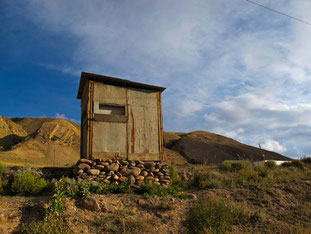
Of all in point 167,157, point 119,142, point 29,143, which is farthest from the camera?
point 29,143

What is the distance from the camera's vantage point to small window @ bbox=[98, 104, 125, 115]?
10617mm

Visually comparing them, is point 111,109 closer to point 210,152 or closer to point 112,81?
point 112,81

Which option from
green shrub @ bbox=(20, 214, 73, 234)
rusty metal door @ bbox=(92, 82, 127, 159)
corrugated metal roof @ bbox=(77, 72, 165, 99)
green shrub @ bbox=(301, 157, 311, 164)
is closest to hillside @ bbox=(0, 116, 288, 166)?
green shrub @ bbox=(301, 157, 311, 164)

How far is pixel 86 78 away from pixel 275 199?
922 centimetres

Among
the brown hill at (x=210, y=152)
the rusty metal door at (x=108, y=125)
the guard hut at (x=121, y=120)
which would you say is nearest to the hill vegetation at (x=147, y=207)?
the rusty metal door at (x=108, y=125)

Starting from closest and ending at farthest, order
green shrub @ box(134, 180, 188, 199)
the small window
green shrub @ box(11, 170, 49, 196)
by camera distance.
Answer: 1. green shrub @ box(11, 170, 49, 196)
2. green shrub @ box(134, 180, 188, 199)
3. the small window

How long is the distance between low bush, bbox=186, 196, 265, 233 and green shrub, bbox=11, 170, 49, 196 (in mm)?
5193

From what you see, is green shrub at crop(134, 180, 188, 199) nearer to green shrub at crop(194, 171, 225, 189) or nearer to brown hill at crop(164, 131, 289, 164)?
green shrub at crop(194, 171, 225, 189)

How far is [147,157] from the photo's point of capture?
1077 cm

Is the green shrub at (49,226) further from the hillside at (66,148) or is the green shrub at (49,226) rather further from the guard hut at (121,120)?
the hillside at (66,148)

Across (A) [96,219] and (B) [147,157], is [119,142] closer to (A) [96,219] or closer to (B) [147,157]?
(B) [147,157]

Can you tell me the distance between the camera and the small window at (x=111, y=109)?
10.6m

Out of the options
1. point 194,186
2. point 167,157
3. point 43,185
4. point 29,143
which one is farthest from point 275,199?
point 29,143

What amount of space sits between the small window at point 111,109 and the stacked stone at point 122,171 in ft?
6.93
